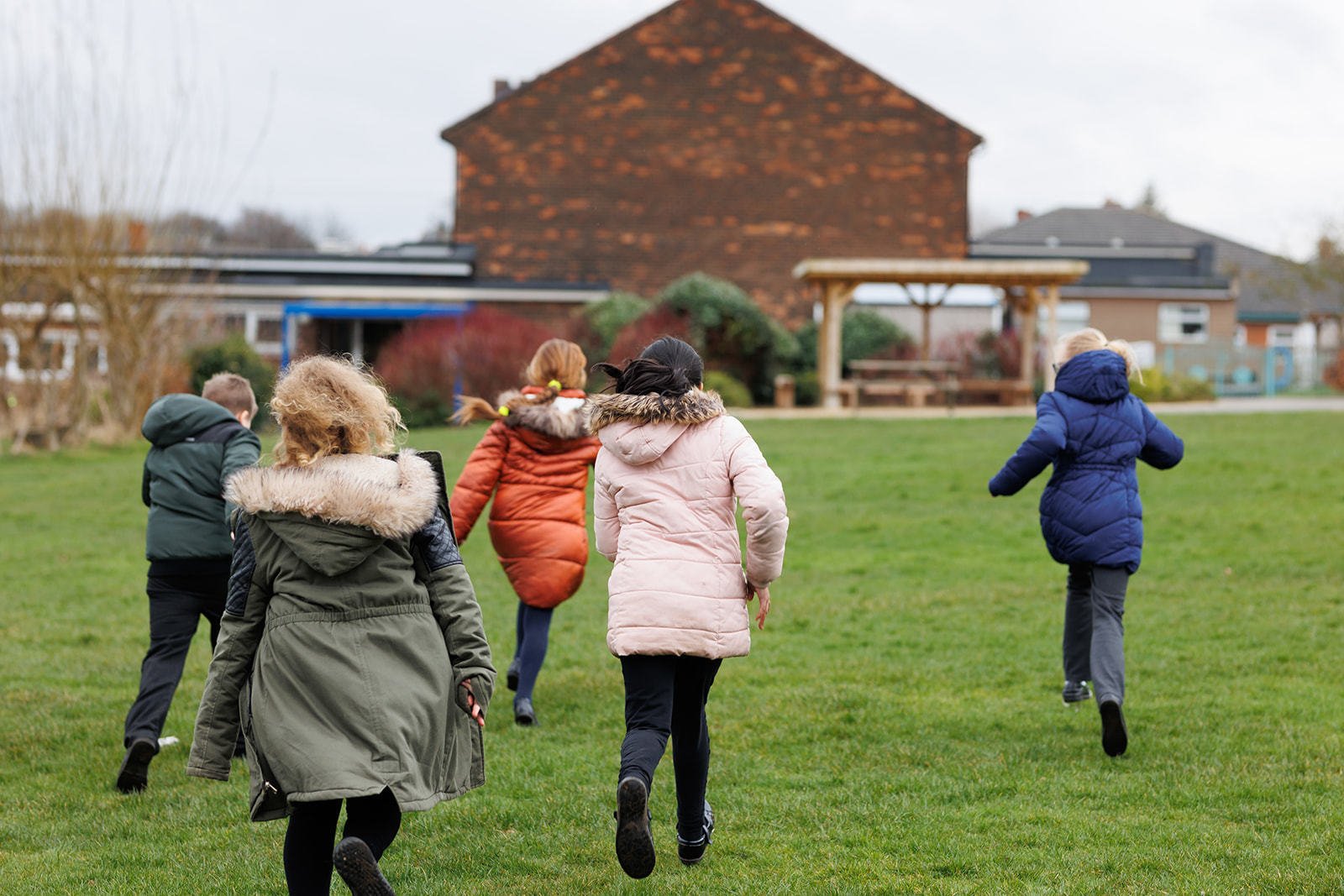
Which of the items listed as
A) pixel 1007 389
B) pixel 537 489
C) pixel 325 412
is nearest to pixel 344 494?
pixel 325 412

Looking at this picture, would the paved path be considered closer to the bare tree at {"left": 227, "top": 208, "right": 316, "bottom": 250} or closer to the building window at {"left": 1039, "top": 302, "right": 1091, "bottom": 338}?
the building window at {"left": 1039, "top": 302, "right": 1091, "bottom": 338}

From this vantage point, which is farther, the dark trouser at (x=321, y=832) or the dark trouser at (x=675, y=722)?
the dark trouser at (x=675, y=722)

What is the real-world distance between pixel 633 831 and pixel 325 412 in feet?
4.87

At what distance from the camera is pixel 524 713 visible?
23.2 ft

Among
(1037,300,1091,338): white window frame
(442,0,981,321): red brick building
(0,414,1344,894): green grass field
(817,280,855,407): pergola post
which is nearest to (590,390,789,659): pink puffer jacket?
(0,414,1344,894): green grass field

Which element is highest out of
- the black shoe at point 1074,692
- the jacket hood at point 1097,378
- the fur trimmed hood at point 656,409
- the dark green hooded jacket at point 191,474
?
the jacket hood at point 1097,378

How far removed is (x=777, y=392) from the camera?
1070 inches

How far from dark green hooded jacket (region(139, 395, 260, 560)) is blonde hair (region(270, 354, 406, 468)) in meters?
2.25

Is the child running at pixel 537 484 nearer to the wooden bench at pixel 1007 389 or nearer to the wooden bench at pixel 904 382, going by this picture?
the wooden bench at pixel 904 382

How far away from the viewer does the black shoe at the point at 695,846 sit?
15.8 feet

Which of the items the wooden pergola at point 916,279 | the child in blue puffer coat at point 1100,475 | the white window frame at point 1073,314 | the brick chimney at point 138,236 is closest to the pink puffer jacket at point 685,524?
the child in blue puffer coat at point 1100,475

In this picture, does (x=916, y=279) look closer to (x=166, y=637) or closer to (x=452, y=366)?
(x=452, y=366)

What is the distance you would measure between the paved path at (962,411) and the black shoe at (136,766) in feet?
58.8

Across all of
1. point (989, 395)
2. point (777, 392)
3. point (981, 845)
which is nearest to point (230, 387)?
point (981, 845)
